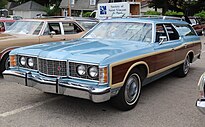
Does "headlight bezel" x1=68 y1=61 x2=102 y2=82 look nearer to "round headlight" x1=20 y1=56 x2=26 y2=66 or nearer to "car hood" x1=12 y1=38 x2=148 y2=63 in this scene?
"car hood" x1=12 y1=38 x2=148 y2=63

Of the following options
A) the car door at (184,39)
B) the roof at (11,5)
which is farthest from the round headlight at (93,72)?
the roof at (11,5)

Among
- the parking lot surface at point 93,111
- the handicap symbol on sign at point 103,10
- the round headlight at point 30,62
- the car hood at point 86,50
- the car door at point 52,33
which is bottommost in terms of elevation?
the parking lot surface at point 93,111

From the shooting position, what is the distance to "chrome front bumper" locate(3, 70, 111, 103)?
13.1 feet

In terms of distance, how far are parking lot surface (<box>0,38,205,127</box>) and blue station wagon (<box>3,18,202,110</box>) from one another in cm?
35

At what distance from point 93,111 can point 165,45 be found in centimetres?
228

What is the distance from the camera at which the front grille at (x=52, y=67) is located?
14.3 ft

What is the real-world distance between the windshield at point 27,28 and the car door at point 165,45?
374 centimetres

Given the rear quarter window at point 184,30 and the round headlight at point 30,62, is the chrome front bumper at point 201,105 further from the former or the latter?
the rear quarter window at point 184,30

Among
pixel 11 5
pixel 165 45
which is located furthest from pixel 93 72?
pixel 11 5

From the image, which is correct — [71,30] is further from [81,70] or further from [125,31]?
[81,70]

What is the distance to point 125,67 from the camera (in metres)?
4.47

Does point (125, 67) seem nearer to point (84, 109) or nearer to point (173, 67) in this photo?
point (84, 109)

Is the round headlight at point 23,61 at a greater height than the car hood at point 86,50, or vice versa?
the car hood at point 86,50

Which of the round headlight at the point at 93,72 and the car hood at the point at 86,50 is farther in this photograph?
the car hood at the point at 86,50
